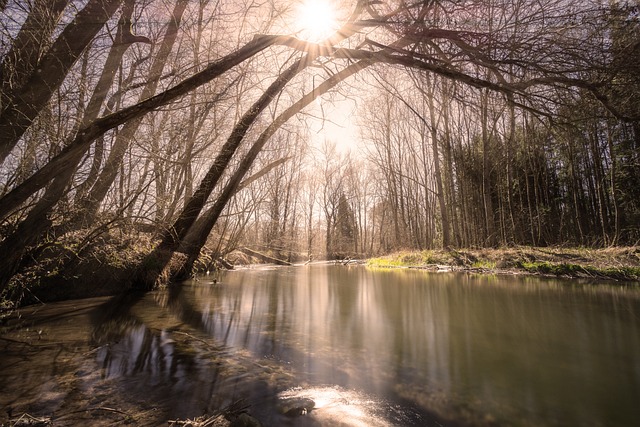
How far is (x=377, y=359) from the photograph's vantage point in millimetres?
2943

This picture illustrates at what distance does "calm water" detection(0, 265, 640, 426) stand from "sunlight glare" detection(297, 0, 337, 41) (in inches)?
146

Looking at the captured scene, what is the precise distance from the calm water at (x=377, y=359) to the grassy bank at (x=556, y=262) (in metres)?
2.98

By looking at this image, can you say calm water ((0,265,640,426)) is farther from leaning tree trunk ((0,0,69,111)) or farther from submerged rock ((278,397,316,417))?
leaning tree trunk ((0,0,69,111))

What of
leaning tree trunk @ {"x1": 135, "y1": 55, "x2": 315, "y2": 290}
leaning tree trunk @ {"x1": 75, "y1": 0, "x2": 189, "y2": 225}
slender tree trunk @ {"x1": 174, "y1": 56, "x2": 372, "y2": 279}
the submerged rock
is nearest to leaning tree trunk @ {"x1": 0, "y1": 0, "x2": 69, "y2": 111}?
leaning tree trunk @ {"x1": 75, "y1": 0, "x2": 189, "y2": 225}

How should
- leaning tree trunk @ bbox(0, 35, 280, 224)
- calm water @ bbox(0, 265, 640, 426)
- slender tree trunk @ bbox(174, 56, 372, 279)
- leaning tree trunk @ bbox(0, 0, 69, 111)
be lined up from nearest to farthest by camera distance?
calm water @ bbox(0, 265, 640, 426) → leaning tree trunk @ bbox(0, 35, 280, 224) → leaning tree trunk @ bbox(0, 0, 69, 111) → slender tree trunk @ bbox(174, 56, 372, 279)

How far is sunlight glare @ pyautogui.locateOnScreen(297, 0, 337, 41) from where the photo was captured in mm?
3719

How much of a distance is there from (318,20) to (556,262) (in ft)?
33.6

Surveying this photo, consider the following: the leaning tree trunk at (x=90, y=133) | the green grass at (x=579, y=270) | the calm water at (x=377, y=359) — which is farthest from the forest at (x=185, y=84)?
the green grass at (x=579, y=270)

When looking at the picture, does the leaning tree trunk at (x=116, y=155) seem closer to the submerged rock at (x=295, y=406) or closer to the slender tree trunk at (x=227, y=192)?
the slender tree trunk at (x=227, y=192)

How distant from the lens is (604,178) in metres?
15.7

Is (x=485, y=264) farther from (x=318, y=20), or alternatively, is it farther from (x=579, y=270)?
(x=318, y=20)

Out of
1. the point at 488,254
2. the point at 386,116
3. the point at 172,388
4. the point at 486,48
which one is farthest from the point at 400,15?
the point at 386,116

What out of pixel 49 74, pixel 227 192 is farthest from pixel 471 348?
pixel 227 192

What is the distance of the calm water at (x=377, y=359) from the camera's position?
1.97m
